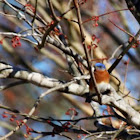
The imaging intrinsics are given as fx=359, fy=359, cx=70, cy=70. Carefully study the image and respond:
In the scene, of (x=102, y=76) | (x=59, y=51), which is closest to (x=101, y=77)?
(x=102, y=76)

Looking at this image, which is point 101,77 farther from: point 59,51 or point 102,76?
point 59,51

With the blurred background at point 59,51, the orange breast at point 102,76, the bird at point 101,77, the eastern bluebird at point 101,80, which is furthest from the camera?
the blurred background at point 59,51

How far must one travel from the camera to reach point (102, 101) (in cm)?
314

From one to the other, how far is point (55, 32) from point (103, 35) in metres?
3.60

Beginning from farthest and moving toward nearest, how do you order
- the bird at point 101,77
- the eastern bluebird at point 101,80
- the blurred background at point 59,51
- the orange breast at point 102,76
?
the blurred background at point 59,51, the orange breast at point 102,76, the bird at point 101,77, the eastern bluebird at point 101,80

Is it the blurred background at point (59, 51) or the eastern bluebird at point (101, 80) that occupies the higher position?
the blurred background at point (59, 51)

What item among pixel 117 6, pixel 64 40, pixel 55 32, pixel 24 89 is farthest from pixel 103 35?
pixel 55 32

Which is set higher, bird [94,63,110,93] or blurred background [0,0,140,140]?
blurred background [0,0,140,140]

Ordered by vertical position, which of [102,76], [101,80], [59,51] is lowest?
[101,80]

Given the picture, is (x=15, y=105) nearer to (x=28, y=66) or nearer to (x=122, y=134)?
(x=28, y=66)

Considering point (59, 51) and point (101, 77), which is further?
point (59, 51)

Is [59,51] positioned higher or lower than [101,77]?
higher

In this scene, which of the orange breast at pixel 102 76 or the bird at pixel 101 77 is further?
the orange breast at pixel 102 76

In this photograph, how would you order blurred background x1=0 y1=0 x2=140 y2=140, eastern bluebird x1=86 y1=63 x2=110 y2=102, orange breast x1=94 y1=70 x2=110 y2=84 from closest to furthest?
eastern bluebird x1=86 y1=63 x2=110 y2=102 < orange breast x1=94 y1=70 x2=110 y2=84 < blurred background x1=0 y1=0 x2=140 y2=140
